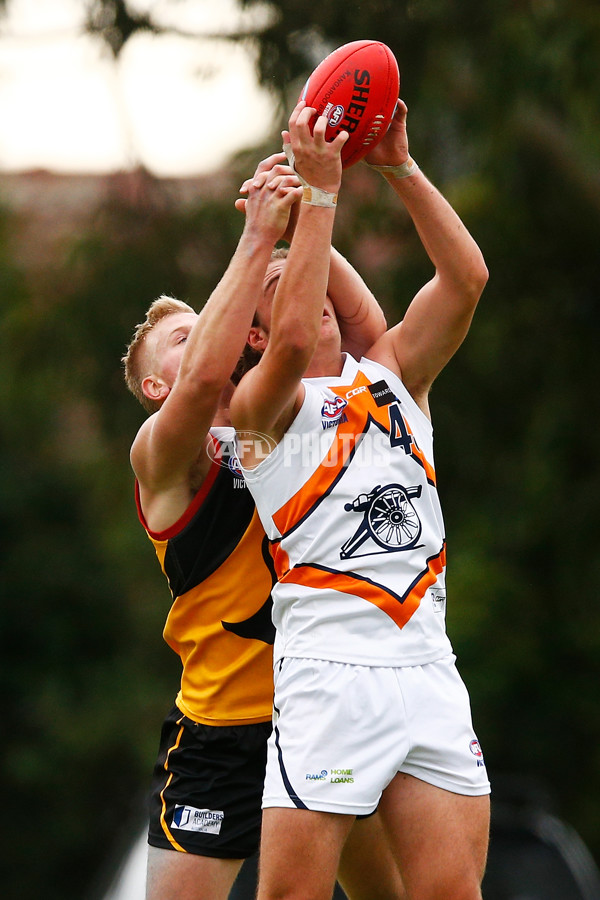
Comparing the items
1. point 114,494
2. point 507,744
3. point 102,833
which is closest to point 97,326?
point 114,494

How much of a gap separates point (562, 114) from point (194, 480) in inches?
238

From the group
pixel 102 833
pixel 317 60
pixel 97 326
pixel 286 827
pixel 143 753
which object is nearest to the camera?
pixel 286 827

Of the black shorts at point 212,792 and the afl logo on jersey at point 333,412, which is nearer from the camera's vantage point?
the afl logo on jersey at point 333,412

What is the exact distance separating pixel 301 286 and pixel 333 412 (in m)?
0.41

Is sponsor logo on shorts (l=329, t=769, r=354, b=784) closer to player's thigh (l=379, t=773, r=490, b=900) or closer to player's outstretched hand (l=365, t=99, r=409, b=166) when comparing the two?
player's thigh (l=379, t=773, r=490, b=900)

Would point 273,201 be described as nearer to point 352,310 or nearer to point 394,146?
point 394,146

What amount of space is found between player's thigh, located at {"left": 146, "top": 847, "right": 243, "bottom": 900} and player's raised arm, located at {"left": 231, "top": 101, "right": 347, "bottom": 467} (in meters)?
1.42

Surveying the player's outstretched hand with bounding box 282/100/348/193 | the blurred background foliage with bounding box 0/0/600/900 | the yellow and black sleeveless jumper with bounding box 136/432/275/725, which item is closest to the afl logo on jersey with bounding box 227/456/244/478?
the yellow and black sleeveless jumper with bounding box 136/432/275/725

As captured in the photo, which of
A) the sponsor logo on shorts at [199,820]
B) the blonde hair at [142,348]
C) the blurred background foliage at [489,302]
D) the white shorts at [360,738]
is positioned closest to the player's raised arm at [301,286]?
the white shorts at [360,738]

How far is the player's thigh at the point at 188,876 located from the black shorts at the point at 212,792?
26mm

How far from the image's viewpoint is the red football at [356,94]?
3.21m

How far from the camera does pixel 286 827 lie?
2949 mm

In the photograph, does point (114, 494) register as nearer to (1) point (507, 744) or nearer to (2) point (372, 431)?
(1) point (507, 744)

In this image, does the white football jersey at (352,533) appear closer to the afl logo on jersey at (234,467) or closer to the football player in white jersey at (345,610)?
the football player in white jersey at (345,610)
